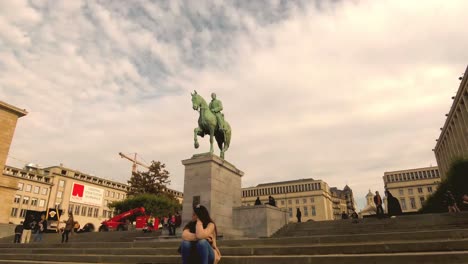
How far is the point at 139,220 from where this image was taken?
1141 inches

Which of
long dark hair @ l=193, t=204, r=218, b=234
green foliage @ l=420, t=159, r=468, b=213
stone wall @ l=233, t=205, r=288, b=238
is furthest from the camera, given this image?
green foliage @ l=420, t=159, r=468, b=213

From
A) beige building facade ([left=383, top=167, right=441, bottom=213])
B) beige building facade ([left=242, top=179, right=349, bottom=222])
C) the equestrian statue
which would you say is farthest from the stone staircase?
beige building facade ([left=383, top=167, right=441, bottom=213])

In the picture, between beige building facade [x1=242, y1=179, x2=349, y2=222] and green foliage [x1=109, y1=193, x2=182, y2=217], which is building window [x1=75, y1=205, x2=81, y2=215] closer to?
green foliage [x1=109, y1=193, x2=182, y2=217]

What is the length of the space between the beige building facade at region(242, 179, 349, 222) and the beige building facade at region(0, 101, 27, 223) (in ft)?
254

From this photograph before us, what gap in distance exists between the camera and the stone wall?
16359 millimetres

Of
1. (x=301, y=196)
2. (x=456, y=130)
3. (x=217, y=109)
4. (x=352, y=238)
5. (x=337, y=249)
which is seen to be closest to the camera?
(x=337, y=249)

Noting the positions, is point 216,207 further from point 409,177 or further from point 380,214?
point 409,177

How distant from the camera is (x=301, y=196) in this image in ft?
369

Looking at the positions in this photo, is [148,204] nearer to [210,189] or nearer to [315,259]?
[210,189]

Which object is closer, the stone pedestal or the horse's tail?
the stone pedestal

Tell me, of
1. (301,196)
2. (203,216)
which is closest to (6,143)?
(203,216)

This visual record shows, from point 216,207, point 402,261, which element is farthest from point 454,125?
point 402,261

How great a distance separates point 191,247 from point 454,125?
54.5 meters

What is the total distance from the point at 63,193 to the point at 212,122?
228 feet
